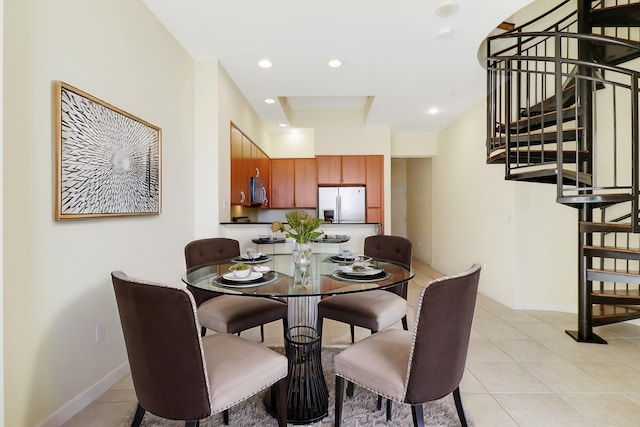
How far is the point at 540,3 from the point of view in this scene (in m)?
3.38

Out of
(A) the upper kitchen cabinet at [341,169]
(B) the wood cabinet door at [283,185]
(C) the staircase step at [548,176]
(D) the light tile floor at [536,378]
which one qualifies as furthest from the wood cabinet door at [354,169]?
(C) the staircase step at [548,176]

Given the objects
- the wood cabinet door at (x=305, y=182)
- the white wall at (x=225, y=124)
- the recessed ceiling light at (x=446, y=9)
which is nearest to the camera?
the recessed ceiling light at (x=446, y=9)

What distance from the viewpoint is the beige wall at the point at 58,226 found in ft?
4.80

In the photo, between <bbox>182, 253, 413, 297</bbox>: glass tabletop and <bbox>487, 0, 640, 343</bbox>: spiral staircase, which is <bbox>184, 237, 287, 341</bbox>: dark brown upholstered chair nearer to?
<bbox>182, 253, 413, 297</bbox>: glass tabletop

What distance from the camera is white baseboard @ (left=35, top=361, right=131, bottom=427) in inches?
65.4

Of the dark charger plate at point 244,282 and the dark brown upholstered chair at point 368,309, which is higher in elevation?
the dark charger plate at point 244,282

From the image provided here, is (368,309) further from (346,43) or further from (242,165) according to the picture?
(242,165)

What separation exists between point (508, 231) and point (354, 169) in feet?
8.80

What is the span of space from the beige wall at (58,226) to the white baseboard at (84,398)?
0.03m

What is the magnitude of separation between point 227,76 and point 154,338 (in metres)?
3.13

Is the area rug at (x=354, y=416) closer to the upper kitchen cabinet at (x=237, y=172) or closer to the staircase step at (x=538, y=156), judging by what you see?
the staircase step at (x=538, y=156)

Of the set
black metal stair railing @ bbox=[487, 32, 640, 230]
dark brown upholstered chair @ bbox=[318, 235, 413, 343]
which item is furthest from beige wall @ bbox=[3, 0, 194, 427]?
black metal stair railing @ bbox=[487, 32, 640, 230]

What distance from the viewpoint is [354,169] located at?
18.9ft

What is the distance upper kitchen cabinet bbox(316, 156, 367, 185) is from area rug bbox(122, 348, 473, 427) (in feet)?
13.8
